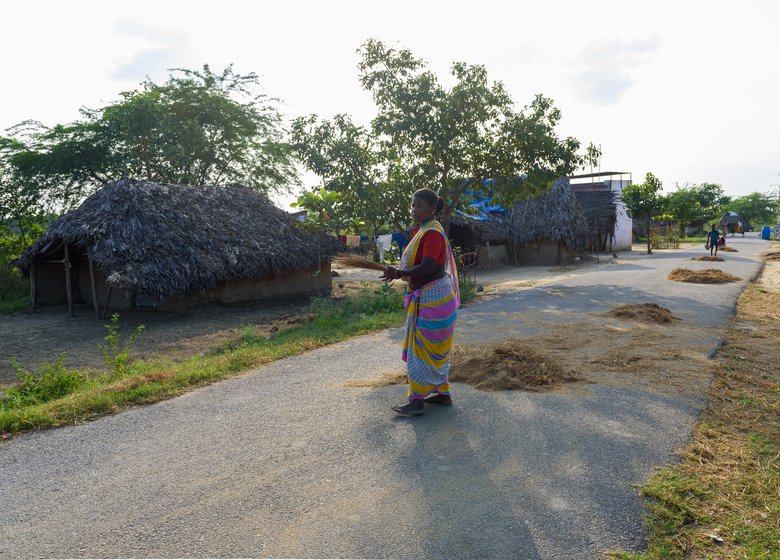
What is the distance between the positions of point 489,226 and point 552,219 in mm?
3088

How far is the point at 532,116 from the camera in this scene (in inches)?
544

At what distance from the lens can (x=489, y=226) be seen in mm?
22969

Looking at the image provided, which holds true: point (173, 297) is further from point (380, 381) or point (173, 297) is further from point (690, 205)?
point (690, 205)

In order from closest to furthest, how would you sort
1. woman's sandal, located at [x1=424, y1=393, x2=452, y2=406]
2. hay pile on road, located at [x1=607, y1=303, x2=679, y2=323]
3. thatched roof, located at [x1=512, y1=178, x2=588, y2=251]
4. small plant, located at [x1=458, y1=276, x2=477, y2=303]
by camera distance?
woman's sandal, located at [x1=424, y1=393, x2=452, y2=406] → hay pile on road, located at [x1=607, y1=303, x2=679, y2=323] → small plant, located at [x1=458, y1=276, x2=477, y2=303] → thatched roof, located at [x1=512, y1=178, x2=588, y2=251]

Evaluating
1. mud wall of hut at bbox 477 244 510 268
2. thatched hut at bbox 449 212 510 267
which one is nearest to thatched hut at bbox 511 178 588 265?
mud wall of hut at bbox 477 244 510 268

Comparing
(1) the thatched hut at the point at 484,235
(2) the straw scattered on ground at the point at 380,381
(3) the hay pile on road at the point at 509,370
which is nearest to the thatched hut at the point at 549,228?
(1) the thatched hut at the point at 484,235

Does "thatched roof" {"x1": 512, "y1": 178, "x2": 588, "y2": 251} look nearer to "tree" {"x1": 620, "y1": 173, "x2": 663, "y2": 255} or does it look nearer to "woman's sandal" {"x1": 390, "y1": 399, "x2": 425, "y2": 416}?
"tree" {"x1": 620, "y1": 173, "x2": 663, "y2": 255}

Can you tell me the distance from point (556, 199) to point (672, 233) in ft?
59.9

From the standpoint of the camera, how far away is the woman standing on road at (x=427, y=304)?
13.5 ft

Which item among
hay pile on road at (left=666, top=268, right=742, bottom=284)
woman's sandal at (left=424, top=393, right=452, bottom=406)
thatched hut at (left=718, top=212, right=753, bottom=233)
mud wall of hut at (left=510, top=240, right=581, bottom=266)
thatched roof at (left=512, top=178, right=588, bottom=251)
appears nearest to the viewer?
woman's sandal at (left=424, top=393, right=452, bottom=406)

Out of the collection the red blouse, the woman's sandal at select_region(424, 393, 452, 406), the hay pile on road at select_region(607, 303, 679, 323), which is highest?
the red blouse

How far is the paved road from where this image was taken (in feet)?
8.34

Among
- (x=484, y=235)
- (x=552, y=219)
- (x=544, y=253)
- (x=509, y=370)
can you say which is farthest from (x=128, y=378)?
(x=544, y=253)

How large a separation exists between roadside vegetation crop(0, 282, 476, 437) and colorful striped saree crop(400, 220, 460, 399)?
244 centimetres
